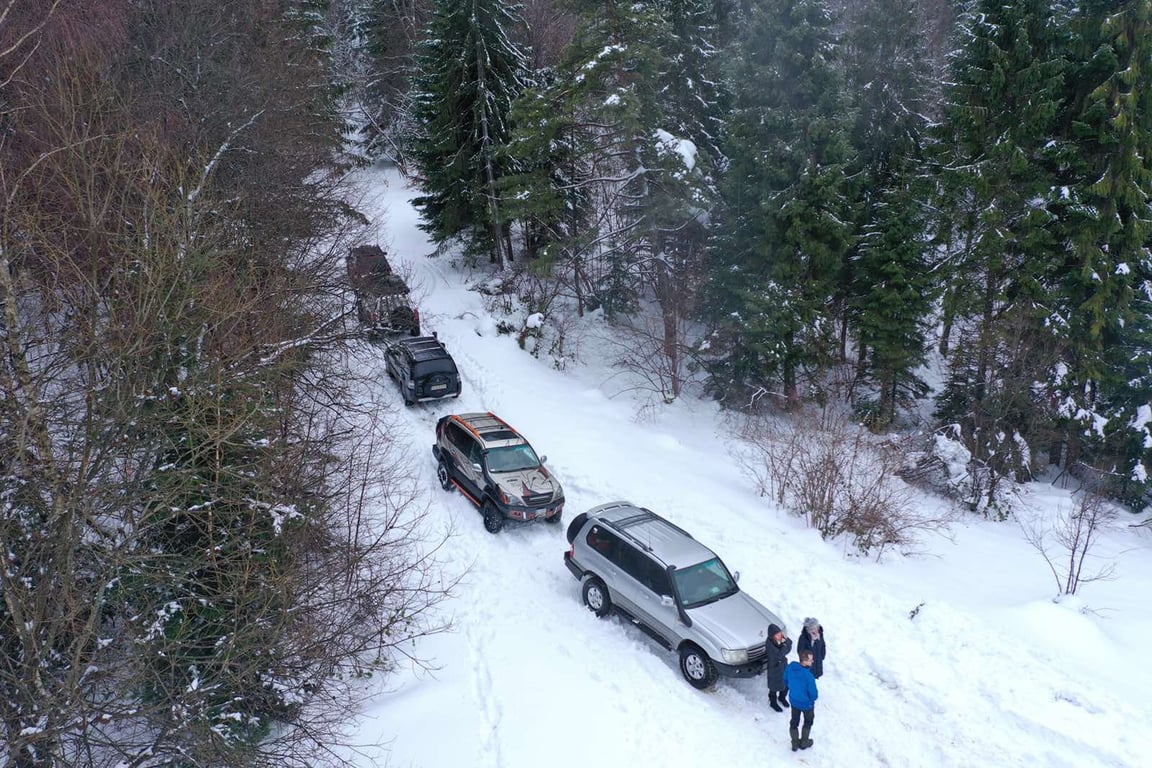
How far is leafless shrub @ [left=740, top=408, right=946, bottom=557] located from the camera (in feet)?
47.6

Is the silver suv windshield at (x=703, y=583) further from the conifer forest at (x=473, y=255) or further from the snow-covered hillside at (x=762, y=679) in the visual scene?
the conifer forest at (x=473, y=255)

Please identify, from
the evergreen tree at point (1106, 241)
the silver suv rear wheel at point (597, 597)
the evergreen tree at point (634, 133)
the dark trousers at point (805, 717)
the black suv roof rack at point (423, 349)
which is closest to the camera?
the dark trousers at point (805, 717)

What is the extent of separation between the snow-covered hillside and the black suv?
10.4ft

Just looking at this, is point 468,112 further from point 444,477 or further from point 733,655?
point 733,655

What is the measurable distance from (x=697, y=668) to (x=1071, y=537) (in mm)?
9767

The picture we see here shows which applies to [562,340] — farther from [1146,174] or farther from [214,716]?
[214,716]

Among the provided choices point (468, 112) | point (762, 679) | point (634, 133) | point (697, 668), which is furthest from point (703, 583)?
point (468, 112)

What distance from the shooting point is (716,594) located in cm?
1134

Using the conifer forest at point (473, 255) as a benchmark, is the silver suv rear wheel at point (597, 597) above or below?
below

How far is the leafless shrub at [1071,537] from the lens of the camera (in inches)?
541

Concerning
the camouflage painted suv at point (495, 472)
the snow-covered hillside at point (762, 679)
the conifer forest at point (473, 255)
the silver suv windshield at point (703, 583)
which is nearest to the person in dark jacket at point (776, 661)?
the snow-covered hillside at point (762, 679)

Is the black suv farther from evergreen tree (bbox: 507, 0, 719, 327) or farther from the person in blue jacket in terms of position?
the person in blue jacket

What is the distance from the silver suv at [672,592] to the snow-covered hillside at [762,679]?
1.45ft

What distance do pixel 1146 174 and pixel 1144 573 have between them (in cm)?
1004
